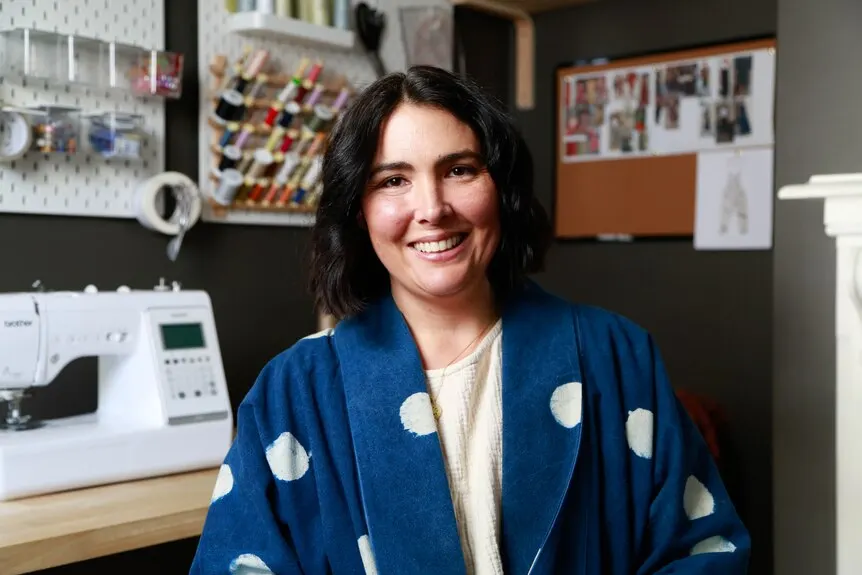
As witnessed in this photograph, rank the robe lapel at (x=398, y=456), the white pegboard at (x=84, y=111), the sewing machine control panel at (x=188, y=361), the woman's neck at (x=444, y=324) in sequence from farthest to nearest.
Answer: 1. the white pegboard at (x=84, y=111)
2. the sewing machine control panel at (x=188, y=361)
3. the woman's neck at (x=444, y=324)
4. the robe lapel at (x=398, y=456)

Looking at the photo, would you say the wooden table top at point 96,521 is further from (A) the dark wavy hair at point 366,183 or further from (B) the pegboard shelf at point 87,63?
(B) the pegboard shelf at point 87,63

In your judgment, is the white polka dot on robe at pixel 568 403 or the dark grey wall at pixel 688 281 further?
the dark grey wall at pixel 688 281

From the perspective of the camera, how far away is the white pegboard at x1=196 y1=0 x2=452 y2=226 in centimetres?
252

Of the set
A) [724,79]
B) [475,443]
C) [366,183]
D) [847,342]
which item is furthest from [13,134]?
[724,79]

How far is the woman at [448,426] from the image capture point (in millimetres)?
1354

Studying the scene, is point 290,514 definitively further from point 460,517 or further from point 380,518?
point 460,517

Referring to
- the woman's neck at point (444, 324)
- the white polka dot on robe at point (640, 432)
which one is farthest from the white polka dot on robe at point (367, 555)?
the white polka dot on robe at point (640, 432)

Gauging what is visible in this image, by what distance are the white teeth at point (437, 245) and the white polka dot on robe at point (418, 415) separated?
0.20 meters

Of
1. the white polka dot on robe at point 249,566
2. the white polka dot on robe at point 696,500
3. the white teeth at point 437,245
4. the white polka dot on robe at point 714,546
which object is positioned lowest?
the white polka dot on robe at point 249,566

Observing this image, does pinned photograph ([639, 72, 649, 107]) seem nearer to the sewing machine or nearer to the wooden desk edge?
the sewing machine

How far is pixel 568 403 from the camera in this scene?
1.43 meters

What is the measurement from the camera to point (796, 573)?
7.48ft

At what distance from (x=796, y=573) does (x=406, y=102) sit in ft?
4.99

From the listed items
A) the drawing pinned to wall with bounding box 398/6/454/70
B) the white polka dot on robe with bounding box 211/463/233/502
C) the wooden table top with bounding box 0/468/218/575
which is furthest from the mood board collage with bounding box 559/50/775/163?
the white polka dot on robe with bounding box 211/463/233/502
